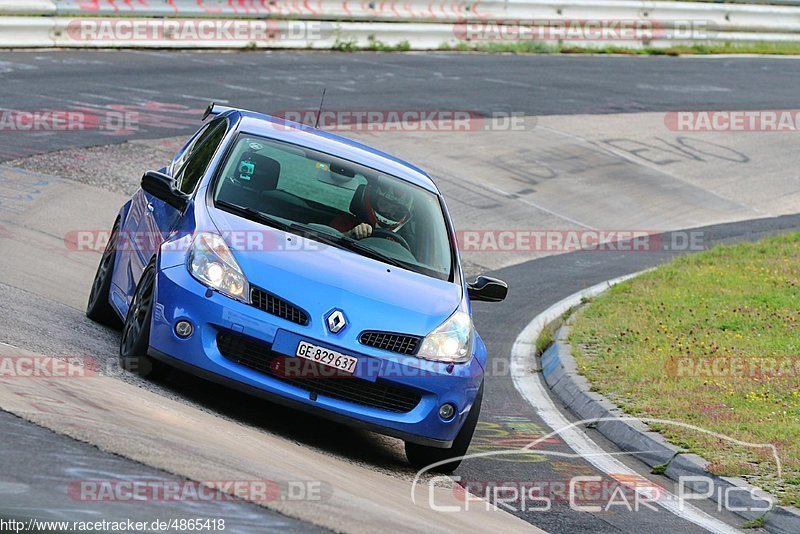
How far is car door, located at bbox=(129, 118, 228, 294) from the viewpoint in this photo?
8.38 m

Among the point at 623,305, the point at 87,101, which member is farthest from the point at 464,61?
the point at 623,305

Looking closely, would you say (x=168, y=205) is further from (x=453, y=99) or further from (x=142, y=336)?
(x=453, y=99)

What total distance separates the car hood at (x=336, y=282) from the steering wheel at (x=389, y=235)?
39 cm

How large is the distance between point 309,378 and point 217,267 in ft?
2.73

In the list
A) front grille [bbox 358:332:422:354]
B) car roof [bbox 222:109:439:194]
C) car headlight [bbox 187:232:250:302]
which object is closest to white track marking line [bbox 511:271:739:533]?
front grille [bbox 358:332:422:354]

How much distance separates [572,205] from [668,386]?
8810mm

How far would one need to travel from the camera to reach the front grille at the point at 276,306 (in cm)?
724

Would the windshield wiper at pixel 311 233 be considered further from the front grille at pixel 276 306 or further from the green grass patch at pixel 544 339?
the green grass patch at pixel 544 339

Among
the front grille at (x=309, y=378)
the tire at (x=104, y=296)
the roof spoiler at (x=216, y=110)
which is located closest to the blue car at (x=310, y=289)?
the front grille at (x=309, y=378)

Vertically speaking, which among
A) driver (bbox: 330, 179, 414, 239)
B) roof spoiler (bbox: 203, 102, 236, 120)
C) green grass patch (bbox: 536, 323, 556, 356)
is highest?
roof spoiler (bbox: 203, 102, 236, 120)

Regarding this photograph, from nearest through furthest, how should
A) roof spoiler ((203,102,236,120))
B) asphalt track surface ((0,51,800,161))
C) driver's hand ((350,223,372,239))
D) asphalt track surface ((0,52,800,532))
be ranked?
Result: asphalt track surface ((0,52,800,532)) → driver's hand ((350,223,372,239)) → roof spoiler ((203,102,236,120)) → asphalt track surface ((0,51,800,161))

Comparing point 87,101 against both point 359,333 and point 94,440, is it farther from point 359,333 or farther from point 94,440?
point 94,440

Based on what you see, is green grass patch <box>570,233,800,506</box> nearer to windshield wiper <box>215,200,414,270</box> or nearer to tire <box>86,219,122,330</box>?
windshield wiper <box>215,200,414,270</box>

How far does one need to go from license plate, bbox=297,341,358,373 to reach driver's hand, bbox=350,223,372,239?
1.35m
